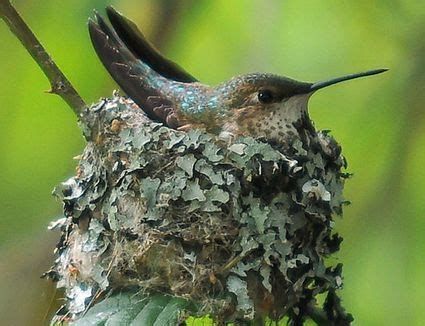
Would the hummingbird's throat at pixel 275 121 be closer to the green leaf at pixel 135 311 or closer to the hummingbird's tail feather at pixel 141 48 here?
the hummingbird's tail feather at pixel 141 48

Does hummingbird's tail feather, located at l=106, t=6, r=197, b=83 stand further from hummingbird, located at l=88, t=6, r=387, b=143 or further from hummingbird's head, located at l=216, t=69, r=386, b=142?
hummingbird's head, located at l=216, t=69, r=386, b=142

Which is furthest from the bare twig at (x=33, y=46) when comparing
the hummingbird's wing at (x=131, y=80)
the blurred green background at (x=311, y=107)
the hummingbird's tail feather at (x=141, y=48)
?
the blurred green background at (x=311, y=107)

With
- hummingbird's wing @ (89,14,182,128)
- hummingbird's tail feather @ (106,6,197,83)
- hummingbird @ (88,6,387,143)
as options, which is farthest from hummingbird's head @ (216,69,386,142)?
Answer: hummingbird's tail feather @ (106,6,197,83)

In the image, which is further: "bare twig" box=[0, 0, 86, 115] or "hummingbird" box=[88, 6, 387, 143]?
"hummingbird" box=[88, 6, 387, 143]

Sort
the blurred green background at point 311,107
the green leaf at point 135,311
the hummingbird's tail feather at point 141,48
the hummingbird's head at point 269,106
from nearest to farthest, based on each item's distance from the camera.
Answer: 1. the green leaf at point 135,311
2. the hummingbird's head at point 269,106
3. the hummingbird's tail feather at point 141,48
4. the blurred green background at point 311,107

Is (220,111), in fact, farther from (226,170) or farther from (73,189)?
(73,189)

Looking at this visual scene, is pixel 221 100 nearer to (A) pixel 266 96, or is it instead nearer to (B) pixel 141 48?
(A) pixel 266 96
